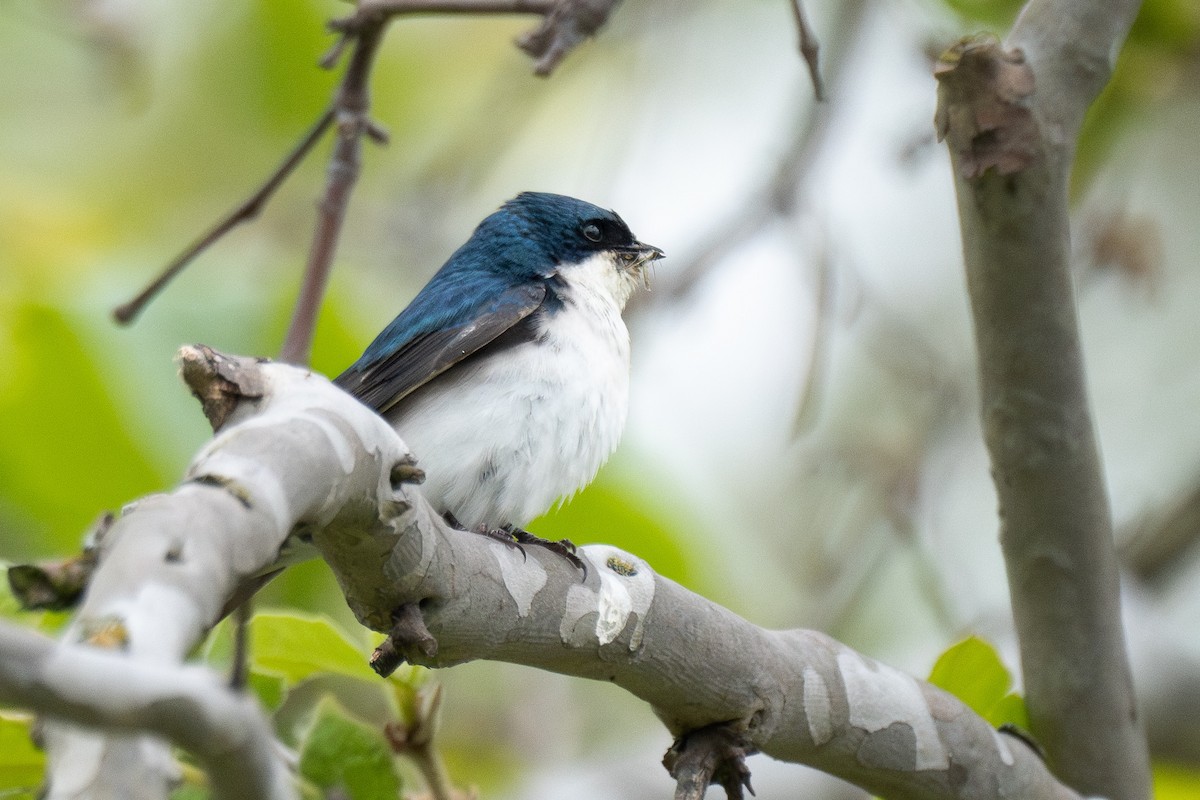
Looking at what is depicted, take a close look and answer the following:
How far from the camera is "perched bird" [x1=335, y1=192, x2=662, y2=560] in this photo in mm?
2895

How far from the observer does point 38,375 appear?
12.5 ft

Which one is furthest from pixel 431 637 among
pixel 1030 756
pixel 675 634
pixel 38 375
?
pixel 38 375

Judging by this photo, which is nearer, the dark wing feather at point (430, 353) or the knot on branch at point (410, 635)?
the knot on branch at point (410, 635)

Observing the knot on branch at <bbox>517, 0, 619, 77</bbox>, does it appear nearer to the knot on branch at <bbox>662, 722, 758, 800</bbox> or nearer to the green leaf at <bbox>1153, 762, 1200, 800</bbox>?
the knot on branch at <bbox>662, 722, 758, 800</bbox>

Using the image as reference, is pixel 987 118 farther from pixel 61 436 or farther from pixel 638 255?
pixel 61 436

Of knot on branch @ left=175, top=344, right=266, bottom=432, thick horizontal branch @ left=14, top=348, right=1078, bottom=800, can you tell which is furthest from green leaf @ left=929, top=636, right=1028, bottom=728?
knot on branch @ left=175, top=344, right=266, bottom=432

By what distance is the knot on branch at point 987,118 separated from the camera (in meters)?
2.42

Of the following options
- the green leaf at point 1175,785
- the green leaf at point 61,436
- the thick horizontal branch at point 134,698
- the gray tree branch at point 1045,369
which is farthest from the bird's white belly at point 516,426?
the thick horizontal branch at point 134,698

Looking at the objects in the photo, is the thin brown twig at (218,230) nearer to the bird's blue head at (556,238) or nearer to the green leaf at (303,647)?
the bird's blue head at (556,238)

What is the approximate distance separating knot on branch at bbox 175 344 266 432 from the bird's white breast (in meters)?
1.26

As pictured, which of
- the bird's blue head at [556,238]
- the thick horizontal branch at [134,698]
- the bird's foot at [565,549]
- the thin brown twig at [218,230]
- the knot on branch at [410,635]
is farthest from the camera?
the bird's blue head at [556,238]

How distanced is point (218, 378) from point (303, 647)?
3.66 ft

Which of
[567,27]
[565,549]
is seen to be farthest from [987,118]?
[565,549]

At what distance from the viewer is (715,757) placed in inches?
89.7
